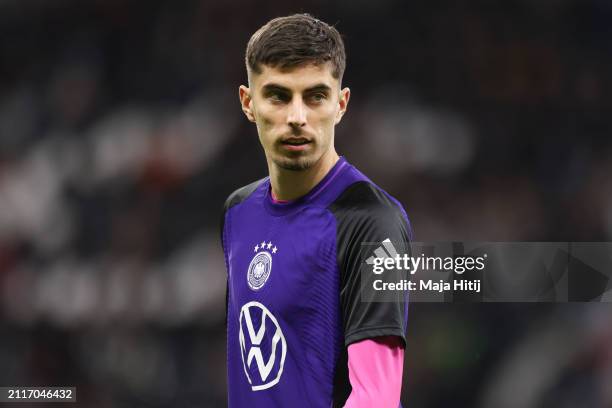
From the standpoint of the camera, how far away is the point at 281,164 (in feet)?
6.55

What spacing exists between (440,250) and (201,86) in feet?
7.58

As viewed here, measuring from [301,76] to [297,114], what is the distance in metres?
0.09

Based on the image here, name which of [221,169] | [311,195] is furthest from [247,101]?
[221,169]

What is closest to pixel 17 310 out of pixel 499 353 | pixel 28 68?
pixel 28 68

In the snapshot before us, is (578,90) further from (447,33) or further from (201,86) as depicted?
(201,86)

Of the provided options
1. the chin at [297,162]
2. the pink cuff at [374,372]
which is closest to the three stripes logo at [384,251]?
the pink cuff at [374,372]

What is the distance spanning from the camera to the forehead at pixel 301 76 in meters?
1.93

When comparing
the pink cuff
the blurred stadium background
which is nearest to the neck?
the pink cuff

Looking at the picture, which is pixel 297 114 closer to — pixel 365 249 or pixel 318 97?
pixel 318 97

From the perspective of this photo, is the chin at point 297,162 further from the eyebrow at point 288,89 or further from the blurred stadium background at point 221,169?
the blurred stadium background at point 221,169

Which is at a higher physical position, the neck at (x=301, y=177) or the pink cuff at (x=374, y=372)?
the neck at (x=301, y=177)

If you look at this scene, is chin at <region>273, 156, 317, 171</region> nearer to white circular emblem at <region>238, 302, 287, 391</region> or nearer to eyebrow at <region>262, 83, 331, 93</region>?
eyebrow at <region>262, 83, 331, 93</region>

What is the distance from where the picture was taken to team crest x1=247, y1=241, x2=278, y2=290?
2.03 metres

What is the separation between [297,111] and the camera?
6.26ft
